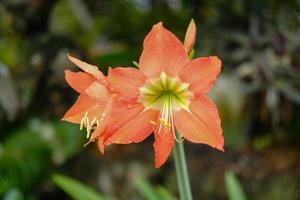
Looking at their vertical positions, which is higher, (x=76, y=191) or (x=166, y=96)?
(x=166, y=96)

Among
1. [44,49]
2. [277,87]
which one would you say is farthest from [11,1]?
[277,87]

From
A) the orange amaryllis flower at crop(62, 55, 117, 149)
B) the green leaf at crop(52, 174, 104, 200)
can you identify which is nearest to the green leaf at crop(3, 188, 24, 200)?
the green leaf at crop(52, 174, 104, 200)

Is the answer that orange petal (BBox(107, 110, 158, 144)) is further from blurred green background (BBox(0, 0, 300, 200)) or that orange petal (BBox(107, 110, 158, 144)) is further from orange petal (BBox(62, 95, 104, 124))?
blurred green background (BBox(0, 0, 300, 200))

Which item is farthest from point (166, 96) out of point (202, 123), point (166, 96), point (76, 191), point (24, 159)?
point (24, 159)

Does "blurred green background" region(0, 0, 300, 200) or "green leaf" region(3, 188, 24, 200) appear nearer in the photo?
"green leaf" region(3, 188, 24, 200)

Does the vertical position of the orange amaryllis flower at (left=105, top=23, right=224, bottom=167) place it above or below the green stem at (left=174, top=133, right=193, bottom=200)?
above

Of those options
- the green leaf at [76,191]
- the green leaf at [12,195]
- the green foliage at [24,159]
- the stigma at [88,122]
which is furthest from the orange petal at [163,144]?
the green foliage at [24,159]

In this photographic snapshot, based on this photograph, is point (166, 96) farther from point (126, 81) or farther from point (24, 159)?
point (24, 159)
